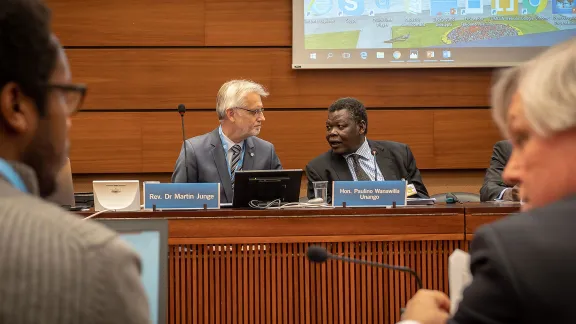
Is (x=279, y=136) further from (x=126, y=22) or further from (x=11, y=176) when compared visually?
(x=11, y=176)

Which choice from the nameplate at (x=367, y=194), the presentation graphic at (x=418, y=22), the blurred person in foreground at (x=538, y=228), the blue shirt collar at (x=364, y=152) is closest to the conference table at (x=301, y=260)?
the nameplate at (x=367, y=194)

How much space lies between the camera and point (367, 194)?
10.6ft

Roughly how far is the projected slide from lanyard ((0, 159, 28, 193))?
4564mm

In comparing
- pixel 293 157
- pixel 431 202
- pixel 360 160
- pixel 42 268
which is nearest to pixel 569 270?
pixel 42 268

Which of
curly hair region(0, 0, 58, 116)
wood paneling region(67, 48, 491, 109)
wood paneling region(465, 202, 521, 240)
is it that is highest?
wood paneling region(67, 48, 491, 109)

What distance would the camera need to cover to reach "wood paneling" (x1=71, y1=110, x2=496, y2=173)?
5379 mm

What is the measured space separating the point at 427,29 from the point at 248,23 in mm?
1392

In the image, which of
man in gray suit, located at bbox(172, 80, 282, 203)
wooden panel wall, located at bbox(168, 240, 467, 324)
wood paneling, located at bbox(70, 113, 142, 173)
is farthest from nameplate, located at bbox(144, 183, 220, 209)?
wood paneling, located at bbox(70, 113, 142, 173)

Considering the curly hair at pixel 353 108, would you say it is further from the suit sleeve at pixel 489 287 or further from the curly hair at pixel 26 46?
the curly hair at pixel 26 46

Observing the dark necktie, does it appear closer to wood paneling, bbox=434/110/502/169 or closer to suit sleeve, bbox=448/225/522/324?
wood paneling, bbox=434/110/502/169

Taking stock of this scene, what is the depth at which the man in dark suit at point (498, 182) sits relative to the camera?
13.1 ft

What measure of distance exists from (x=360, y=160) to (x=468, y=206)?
1323 mm

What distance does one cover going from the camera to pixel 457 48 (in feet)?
17.5

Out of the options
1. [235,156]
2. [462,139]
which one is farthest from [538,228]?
[462,139]
